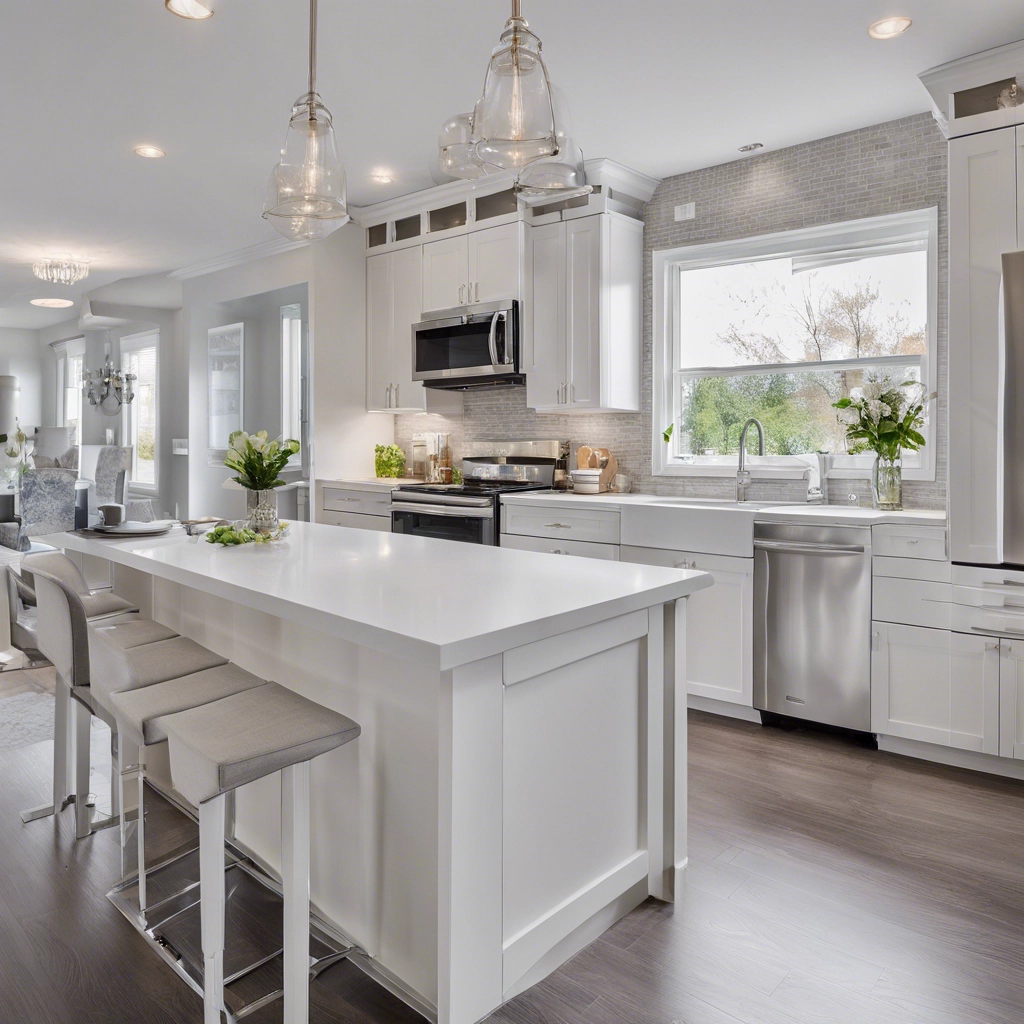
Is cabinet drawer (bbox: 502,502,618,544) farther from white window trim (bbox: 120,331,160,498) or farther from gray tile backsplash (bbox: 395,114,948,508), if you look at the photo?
white window trim (bbox: 120,331,160,498)

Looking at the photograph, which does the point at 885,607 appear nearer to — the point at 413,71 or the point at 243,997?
the point at 243,997

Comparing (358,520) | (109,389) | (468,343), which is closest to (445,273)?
(468,343)

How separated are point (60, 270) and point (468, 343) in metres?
3.54

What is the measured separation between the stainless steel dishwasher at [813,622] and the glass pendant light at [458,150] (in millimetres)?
2070

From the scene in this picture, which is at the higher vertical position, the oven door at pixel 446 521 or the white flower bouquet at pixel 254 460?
the white flower bouquet at pixel 254 460

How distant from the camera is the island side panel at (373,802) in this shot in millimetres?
1653

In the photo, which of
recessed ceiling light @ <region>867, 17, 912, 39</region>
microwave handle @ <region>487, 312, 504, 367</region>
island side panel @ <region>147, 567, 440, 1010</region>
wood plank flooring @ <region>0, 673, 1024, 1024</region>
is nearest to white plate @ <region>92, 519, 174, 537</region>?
island side panel @ <region>147, 567, 440, 1010</region>

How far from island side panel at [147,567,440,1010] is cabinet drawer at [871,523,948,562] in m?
2.23

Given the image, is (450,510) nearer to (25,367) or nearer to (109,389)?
(109,389)

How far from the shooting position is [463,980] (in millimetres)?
1482

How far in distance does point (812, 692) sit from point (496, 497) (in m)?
1.86

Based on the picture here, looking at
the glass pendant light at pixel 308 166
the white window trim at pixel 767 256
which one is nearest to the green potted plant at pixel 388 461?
the white window trim at pixel 767 256

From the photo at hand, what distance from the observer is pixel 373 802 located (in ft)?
5.89

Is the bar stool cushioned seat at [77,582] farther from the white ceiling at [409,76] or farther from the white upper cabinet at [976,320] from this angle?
the white upper cabinet at [976,320]
